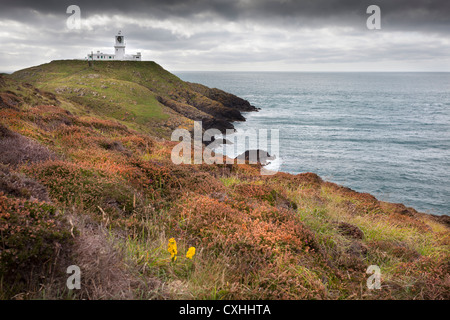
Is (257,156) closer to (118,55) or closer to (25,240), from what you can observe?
(25,240)

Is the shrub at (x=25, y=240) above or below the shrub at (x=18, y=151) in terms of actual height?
below

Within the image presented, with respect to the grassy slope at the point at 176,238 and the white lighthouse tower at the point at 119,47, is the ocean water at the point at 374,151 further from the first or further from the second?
the white lighthouse tower at the point at 119,47

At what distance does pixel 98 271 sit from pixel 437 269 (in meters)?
5.36

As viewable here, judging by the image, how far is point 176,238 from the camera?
500 cm

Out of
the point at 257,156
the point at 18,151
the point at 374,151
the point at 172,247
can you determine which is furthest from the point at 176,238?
the point at 374,151

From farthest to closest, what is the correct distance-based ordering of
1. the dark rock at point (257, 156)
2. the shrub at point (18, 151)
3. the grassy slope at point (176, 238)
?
the dark rock at point (257, 156)
the shrub at point (18, 151)
the grassy slope at point (176, 238)

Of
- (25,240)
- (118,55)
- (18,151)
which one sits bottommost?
(25,240)

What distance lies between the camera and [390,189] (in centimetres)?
2783

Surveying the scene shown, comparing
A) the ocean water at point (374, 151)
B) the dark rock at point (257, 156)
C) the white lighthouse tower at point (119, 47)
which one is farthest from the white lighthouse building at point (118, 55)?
the dark rock at point (257, 156)

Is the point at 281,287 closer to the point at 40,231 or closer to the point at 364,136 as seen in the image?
the point at 40,231

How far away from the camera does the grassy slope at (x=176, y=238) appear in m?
3.31

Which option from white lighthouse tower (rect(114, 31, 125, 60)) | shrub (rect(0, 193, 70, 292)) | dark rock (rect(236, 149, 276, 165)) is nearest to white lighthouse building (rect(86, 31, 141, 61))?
white lighthouse tower (rect(114, 31, 125, 60))

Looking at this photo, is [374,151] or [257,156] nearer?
[257,156]
